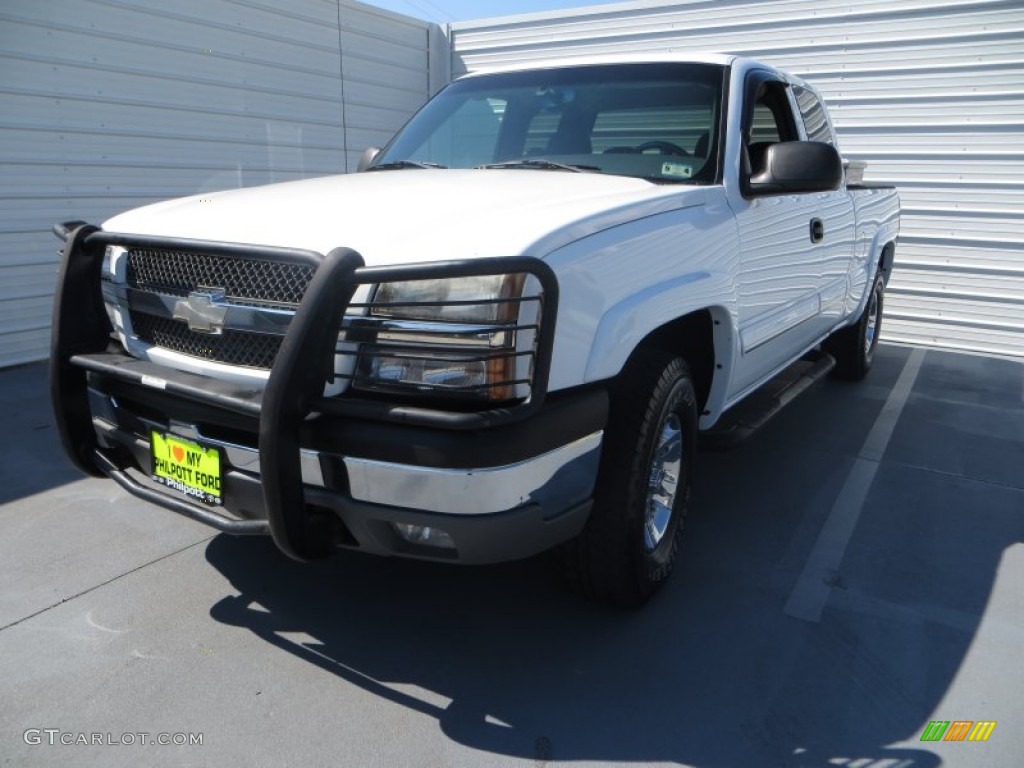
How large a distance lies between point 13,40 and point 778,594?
6.34 metres

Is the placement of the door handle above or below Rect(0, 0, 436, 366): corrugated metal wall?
below

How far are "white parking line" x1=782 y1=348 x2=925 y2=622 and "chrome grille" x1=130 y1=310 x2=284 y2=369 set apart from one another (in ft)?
6.72

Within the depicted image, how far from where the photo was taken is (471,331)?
198cm

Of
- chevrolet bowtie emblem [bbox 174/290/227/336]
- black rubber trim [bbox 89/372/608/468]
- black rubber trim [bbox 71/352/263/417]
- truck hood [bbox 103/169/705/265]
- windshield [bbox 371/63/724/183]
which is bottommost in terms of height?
black rubber trim [bbox 89/372/608/468]

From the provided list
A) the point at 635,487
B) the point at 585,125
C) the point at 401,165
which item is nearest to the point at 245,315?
the point at 635,487

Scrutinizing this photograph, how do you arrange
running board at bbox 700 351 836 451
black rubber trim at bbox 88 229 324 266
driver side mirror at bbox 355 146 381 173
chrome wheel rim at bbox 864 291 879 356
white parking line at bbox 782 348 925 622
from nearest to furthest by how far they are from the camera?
black rubber trim at bbox 88 229 324 266 < white parking line at bbox 782 348 925 622 < running board at bbox 700 351 836 451 < driver side mirror at bbox 355 146 381 173 < chrome wheel rim at bbox 864 291 879 356

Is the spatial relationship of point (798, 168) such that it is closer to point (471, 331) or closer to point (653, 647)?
point (471, 331)

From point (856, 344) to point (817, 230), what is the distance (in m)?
2.39

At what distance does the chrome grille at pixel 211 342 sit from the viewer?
2268 millimetres

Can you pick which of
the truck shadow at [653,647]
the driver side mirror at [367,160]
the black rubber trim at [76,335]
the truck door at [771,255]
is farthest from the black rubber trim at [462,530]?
the driver side mirror at [367,160]

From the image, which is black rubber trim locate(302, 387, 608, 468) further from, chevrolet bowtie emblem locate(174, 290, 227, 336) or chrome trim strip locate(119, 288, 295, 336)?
chevrolet bowtie emblem locate(174, 290, 227, 336)

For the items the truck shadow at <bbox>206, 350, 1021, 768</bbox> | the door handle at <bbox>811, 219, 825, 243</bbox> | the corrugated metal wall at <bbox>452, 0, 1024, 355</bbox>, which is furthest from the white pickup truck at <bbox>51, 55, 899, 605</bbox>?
the corrugated metal wall at <bbox>452, 0, 1024, 355</bbox>

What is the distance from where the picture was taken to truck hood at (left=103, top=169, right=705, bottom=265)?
2.07 m

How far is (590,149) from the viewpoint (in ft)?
11.0
